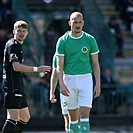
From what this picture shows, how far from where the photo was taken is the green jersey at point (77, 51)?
11039 mm

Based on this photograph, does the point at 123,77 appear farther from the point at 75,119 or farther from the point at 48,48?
the point at 75,119

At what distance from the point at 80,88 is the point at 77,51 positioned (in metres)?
0.62

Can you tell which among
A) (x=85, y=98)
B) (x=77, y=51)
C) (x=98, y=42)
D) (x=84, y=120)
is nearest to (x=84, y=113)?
(x=84, y=120)

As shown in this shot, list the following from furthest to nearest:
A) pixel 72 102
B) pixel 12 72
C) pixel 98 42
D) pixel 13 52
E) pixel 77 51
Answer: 1. pixel 98 42
2. pixel 72 102
3. pixel 77 51
4. pixel 12 72
5. pixel 13 52

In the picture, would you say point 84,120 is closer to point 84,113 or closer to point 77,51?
point 84,113

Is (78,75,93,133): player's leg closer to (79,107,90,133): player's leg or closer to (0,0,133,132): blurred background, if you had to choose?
(79,107,90,133): player's leg

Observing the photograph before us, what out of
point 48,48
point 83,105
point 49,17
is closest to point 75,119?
point 83,105

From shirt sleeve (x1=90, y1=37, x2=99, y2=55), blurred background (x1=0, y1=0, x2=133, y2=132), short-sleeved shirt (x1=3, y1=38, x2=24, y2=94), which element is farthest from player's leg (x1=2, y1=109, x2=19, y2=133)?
blurred background (x1=0, y1=0, x2=133, y2=132)

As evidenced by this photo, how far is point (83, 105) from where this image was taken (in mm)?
11008

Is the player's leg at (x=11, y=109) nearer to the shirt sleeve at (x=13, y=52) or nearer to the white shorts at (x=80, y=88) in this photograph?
the shirt sleeve at (x=13, y=52)

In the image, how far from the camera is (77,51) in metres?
11.0

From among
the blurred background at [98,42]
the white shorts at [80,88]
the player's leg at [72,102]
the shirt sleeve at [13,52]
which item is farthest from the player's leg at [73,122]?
the blurred background at [98,42]

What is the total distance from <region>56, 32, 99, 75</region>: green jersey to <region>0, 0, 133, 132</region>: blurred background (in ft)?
16.8

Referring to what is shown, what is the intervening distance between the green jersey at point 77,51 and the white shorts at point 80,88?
9 centimetres
